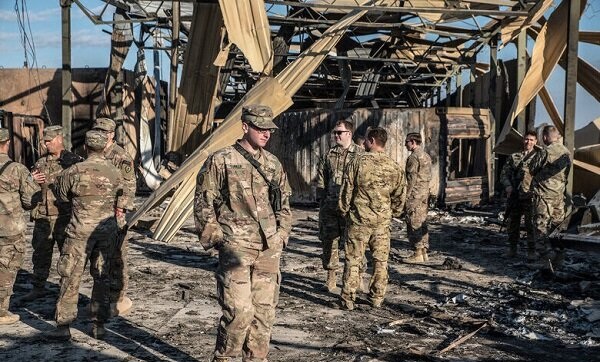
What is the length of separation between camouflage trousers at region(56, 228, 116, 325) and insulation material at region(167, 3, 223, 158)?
570 centimetres

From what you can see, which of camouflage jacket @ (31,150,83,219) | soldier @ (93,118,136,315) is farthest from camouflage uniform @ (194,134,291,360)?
camouflage jacket @ (31,150,83,219)

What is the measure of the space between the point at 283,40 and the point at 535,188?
730 centimetres

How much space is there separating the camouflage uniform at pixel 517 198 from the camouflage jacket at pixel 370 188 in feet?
12.0

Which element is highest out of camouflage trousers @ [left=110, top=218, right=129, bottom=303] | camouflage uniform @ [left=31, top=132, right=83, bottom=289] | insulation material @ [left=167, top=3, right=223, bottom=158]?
insulation material @ [left=167, top=3, right=223, bottom=158]

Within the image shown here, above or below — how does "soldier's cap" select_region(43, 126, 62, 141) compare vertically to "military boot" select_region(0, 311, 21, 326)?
above

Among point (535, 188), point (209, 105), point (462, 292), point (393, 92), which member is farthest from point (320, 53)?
point (393, 92)

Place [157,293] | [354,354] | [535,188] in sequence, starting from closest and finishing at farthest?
[354,354]
[157,293]
[535,188]

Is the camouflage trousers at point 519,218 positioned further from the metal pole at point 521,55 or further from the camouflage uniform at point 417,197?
the metal pole at point 521,55

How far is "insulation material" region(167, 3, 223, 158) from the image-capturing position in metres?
10.9

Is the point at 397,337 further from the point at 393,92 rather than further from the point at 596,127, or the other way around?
the point at 393,92

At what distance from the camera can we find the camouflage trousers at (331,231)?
7.42 metres

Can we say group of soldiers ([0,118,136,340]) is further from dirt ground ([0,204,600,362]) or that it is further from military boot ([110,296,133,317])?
dirt ground ([0,204,600,362])

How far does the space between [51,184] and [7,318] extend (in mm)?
1400

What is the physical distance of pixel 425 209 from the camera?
30.9 ft
